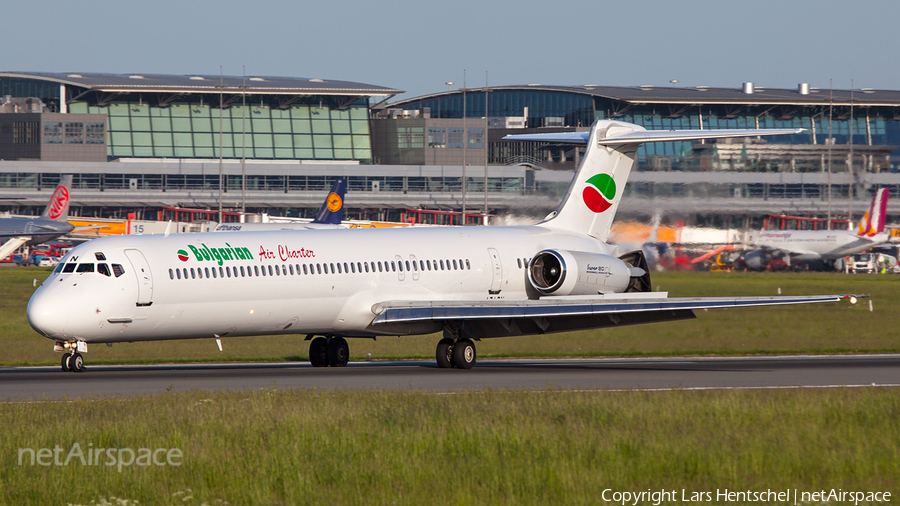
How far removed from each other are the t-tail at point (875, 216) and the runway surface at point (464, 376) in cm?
4482

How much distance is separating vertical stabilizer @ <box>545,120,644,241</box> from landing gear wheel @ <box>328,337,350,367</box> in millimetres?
7585

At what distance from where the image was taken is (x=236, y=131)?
128375 millimetres

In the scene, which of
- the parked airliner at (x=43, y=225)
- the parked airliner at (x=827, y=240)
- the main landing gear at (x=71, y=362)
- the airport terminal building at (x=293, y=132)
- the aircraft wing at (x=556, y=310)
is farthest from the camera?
the airport terminal building at (x=293, y=132)

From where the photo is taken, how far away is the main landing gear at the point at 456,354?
28.5 m

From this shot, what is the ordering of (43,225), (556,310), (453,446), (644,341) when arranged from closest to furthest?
1. (453,446)
2. (556,310)
3. (644,341)
4. (43,225)

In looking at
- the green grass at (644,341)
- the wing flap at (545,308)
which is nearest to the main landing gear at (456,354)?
the wing flap at (545,308)

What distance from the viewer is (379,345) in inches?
1534

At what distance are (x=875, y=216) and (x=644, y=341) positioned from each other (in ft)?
165

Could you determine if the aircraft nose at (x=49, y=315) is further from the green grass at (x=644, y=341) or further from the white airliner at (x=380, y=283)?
the green grass at (x=644, y=341)

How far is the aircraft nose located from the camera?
A: 23.3 meters

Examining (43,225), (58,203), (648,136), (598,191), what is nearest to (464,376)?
(598,191)

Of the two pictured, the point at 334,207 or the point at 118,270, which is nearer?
the point at 118,270

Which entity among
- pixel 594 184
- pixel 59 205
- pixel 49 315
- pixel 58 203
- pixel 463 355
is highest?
pixel 58 203

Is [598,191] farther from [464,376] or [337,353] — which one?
[464,376]
